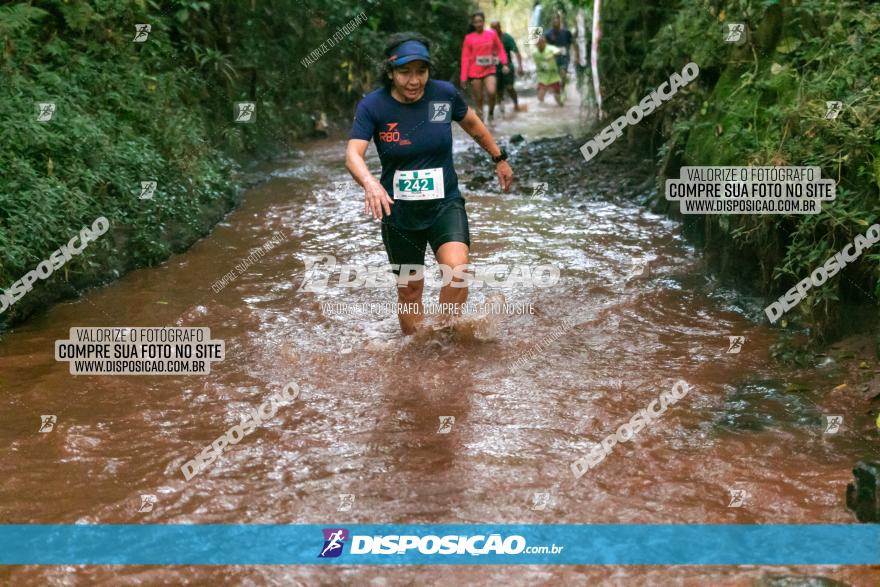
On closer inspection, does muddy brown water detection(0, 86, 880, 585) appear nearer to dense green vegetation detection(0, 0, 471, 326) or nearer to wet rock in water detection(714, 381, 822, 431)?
wet rock in water detection(714, 381, 822, 431)

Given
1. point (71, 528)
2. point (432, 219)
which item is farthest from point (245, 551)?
point (432, 219)

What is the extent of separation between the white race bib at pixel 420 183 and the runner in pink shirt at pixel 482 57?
11542 mm

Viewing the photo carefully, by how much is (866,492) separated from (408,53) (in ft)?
11.2

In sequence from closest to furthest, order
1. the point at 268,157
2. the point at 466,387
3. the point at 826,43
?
the point at 466,387 → the point at 826,43 → the point at 268,157

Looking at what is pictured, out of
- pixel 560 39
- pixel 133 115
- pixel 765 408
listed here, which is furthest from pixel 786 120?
pixel 560 39

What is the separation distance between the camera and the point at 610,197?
1073 centimetres

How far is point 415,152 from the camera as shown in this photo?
5.73 meters

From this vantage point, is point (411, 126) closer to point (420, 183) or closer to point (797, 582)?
point (420, 183)

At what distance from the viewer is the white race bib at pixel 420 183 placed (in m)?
5.79

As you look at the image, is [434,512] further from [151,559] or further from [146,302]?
[146,302]

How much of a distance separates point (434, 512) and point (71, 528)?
5.21ft

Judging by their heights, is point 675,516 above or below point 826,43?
below

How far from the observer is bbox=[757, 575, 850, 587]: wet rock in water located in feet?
10.9

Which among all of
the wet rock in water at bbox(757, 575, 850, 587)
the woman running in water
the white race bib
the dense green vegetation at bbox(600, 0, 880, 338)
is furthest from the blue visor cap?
the wet rock in water at bbox(757, 575, 850, 587)
